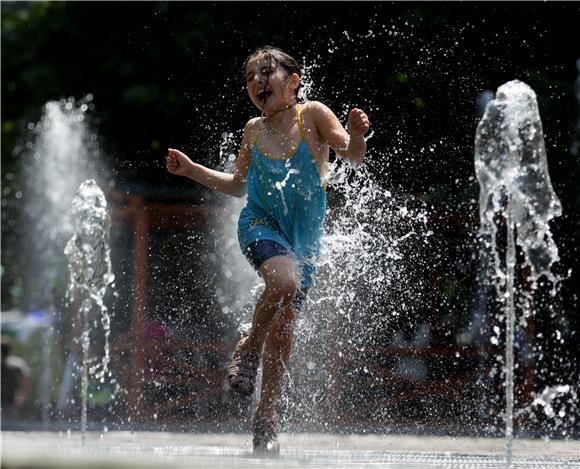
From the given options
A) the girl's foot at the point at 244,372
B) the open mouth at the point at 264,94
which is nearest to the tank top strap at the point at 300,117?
the open mouth at the point at 264,94

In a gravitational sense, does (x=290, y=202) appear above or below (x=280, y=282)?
above

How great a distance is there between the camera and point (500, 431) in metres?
7.45

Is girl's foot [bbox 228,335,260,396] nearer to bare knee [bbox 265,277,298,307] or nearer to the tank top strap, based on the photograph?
bare knee [bbox 265,277,298,307]

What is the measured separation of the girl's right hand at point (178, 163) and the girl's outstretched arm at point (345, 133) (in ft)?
1.93

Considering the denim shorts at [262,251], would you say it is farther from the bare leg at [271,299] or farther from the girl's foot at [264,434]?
the girl's foot at [264,434]

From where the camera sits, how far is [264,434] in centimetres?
406

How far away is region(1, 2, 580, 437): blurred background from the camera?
8484 mm

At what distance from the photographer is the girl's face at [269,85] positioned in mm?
4391

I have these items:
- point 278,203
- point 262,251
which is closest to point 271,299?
point 262,251

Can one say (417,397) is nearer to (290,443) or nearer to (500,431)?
(500,431)

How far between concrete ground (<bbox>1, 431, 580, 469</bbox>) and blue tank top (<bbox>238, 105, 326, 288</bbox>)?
67 cm

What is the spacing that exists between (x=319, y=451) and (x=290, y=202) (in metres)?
0.85

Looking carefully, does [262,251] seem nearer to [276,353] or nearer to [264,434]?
[276,353]

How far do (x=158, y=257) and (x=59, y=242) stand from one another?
9.19 ft
